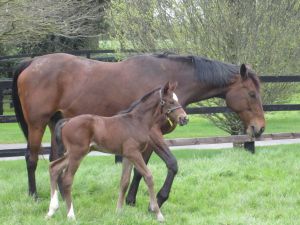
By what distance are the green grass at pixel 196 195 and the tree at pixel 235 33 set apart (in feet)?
10.4

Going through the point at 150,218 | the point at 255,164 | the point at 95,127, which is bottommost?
the point at 255,164

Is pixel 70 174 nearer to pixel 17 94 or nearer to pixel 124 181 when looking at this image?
pixel 124 181

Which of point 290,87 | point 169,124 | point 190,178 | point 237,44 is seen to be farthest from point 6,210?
point 290,87

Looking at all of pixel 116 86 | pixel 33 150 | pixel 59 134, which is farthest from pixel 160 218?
pixel 33 150

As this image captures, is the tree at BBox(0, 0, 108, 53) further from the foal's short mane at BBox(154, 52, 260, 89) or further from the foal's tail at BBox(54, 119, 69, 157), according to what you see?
the foal's tail at BBox(54, 119, 69, 157)

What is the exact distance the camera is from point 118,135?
5.71m

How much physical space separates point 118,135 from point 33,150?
1862 millimetres

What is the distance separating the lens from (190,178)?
301 inches

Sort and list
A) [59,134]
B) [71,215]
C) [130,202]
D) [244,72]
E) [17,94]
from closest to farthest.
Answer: [71,215] → [59,134] → [130,202] → [244,72] → [17,94]

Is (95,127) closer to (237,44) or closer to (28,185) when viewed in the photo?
(28,185)

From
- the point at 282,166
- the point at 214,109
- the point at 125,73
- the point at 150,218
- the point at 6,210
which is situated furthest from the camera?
the point at 214,109

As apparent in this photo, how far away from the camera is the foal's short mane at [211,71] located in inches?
268

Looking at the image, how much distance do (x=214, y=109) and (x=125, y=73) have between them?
369 cm

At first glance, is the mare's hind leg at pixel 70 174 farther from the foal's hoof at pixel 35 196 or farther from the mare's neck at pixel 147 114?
the foal's hoof at pixel 35 196
